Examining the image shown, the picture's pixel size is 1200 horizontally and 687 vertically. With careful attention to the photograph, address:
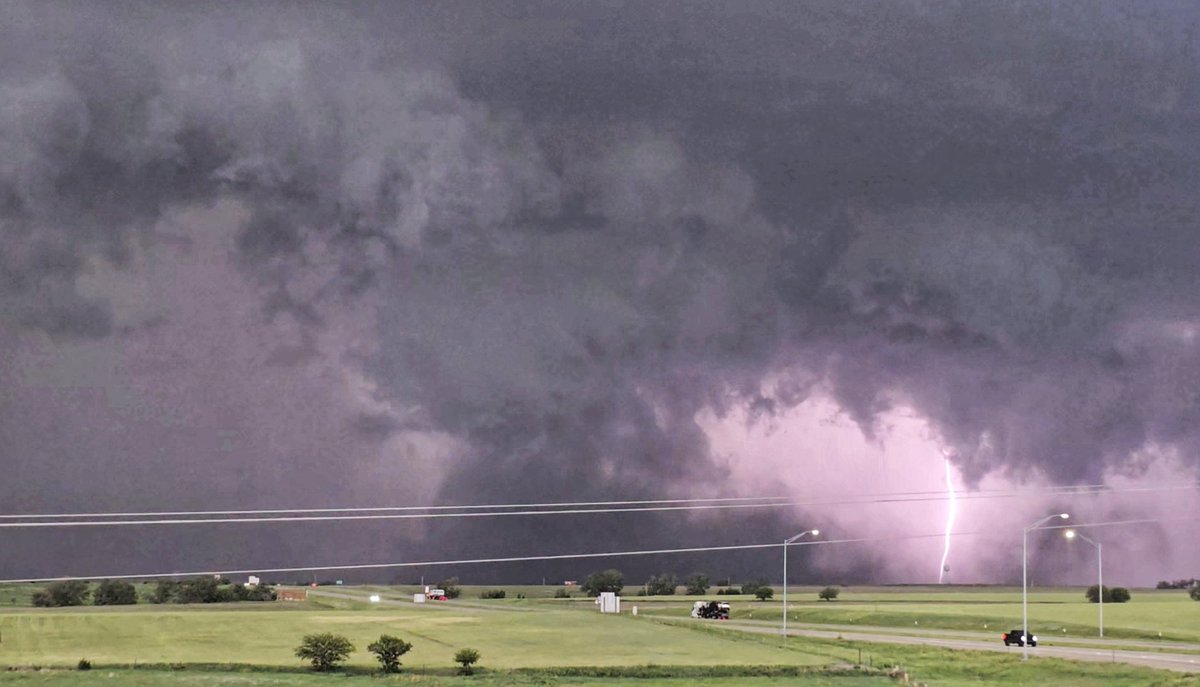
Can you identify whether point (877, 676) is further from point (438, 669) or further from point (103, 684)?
point (103, 684)

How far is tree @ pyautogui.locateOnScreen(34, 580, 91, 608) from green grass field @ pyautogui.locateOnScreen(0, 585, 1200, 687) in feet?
99.6

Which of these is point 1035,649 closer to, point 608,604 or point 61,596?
point 608,604

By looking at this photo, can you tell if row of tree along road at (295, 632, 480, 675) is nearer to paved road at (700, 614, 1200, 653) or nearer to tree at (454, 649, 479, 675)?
tree at (454, 649, 479, 675)

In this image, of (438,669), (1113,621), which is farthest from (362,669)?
(1113,621)

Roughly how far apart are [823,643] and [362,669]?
159 feet

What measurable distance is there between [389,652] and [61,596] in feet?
338

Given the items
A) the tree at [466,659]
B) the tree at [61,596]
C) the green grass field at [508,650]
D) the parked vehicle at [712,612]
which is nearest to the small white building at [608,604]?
the parked vehicle at [712,612]

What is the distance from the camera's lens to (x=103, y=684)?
3366 inches

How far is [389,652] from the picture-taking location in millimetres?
97688

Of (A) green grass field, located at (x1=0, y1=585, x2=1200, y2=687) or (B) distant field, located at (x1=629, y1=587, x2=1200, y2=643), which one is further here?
(B) distant field, located at (x1=629, y1=587, x2=1200, y2=643)

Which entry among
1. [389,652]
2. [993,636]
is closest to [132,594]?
[389,652]

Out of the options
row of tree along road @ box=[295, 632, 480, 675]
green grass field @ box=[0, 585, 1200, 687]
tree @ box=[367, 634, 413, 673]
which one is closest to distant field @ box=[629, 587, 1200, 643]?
green grass field @ box=[0, 585, 1200, 687]

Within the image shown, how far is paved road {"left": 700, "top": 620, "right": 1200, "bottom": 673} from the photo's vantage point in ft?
349

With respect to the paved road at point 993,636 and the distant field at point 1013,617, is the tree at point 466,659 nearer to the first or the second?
the paved road at point 993,636
